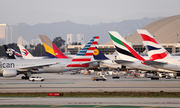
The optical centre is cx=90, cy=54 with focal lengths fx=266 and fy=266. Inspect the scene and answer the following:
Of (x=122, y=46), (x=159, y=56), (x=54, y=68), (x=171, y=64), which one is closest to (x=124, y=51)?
(x=122, y=46)

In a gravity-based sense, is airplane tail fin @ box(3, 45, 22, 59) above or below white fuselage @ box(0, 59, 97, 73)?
above

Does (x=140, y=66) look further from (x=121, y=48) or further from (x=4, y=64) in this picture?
(x=4, y=64)

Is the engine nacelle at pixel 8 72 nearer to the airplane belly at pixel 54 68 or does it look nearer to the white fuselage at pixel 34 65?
the white fuselage at pixel 34 65

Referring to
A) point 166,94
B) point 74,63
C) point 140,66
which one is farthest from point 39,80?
point 166,94

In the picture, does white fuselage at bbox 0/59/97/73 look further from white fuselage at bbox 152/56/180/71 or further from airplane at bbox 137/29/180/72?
white fuselage at bbox 152/56/180/71

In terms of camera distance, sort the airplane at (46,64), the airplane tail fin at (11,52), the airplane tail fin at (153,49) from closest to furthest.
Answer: the airplane tail fin at (153,49)
the airplane at (46,64)
the airplane tail fin at (11,52)

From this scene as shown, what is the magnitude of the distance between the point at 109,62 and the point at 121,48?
931 inches

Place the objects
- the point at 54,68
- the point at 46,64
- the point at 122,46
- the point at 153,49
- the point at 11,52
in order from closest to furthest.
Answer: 1. the point at 153,49
2. the point at 122,46
3. the point at 46,64
4. the point at 54,68
5. the point at 11,52

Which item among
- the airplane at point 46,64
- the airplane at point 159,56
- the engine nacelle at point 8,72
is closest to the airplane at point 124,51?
the airplane at point 46,64

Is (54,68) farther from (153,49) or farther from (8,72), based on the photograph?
(153,49)

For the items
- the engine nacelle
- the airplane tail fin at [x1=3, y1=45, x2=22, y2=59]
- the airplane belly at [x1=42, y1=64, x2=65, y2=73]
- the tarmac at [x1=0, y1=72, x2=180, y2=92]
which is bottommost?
the tarmac at [x1=0, y1=72, x2=180, y2=92]

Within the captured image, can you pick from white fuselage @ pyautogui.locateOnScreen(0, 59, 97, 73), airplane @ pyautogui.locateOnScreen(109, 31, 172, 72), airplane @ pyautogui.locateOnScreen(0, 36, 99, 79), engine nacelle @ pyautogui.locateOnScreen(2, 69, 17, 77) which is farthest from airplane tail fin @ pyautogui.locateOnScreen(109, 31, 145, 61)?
engine nacelle @ pyautogui.locateOnScreen(2, 69, 17, 77)

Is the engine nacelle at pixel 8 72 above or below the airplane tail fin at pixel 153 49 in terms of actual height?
below

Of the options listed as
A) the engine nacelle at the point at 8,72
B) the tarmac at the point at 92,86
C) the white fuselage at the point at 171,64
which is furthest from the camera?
the engine nacelle at the point at 8,72
